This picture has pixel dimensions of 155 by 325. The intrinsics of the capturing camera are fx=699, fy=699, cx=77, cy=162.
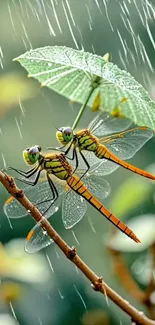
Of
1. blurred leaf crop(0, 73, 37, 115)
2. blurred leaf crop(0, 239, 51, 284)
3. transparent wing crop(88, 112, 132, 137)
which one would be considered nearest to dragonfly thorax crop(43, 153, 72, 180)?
transparent wing crop(88, 112, 132, 137)

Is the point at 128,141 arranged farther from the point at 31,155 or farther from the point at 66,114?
the point at 66,114

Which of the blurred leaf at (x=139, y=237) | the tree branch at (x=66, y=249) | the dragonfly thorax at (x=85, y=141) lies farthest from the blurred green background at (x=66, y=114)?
the tree branch at (x=66, y=249)

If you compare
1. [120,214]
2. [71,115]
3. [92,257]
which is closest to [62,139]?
[120,214]

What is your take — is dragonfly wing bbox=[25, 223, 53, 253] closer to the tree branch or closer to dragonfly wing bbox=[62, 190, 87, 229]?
dragonfly wing bbox=[62, 190, 87, 229]

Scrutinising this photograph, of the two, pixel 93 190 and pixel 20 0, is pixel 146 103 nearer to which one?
pixel 93 190

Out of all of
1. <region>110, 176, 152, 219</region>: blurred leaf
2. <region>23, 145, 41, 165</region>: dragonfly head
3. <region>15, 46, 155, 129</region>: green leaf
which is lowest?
<region>110, 176, 152, 219</region>: blurred leaf

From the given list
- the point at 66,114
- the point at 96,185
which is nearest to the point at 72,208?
the point at 96,185
